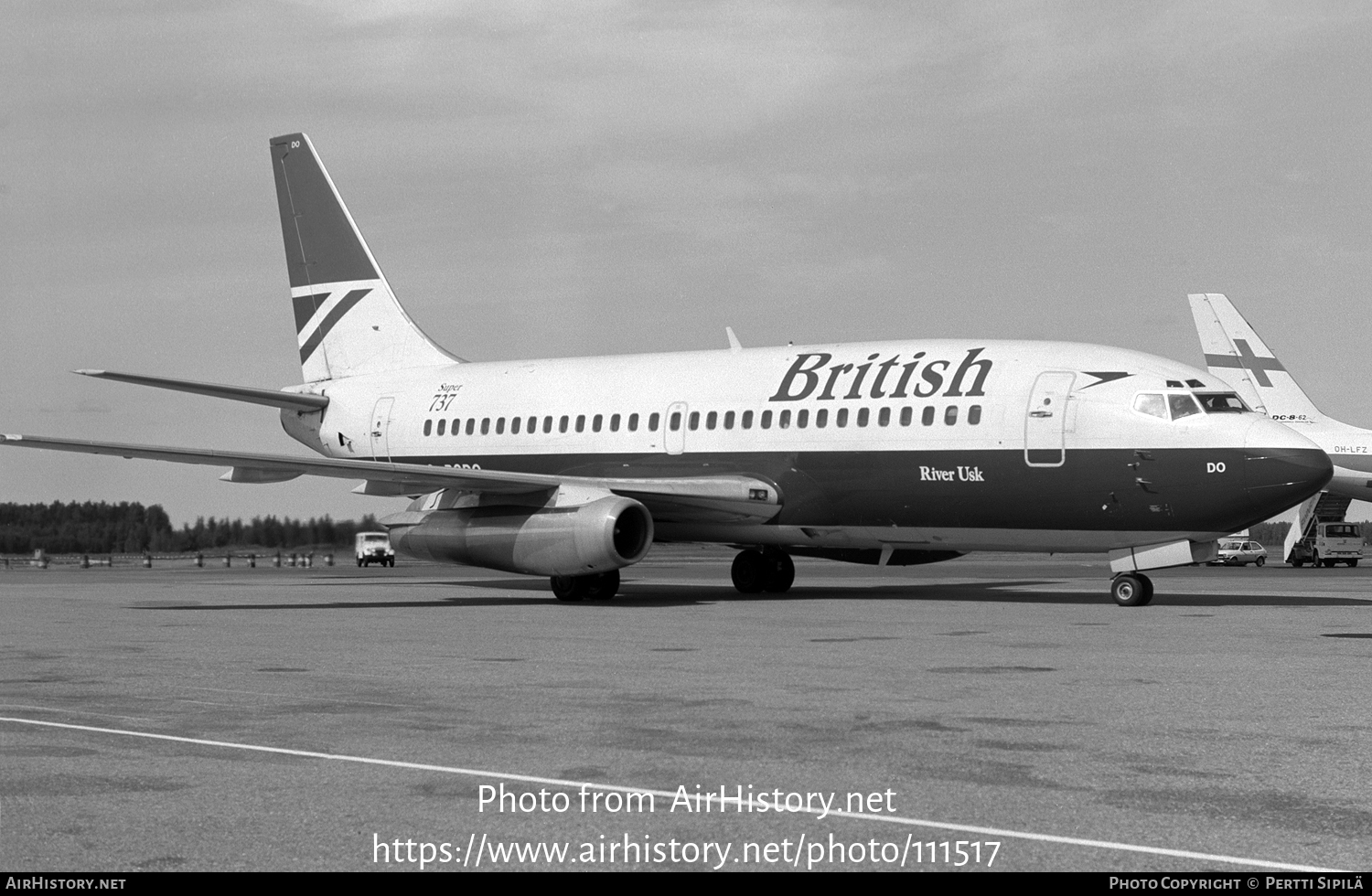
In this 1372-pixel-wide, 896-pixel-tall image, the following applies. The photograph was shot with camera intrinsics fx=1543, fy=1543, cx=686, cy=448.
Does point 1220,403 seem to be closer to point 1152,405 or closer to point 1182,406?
point 1182,406

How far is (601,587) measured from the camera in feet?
90.2

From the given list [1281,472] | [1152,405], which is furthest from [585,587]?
[1281,472]

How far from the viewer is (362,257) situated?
36.4 meters

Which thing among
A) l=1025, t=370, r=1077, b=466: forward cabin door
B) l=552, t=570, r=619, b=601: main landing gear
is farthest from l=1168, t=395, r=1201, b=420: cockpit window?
l=552, t=570, r=619, b=601: main landing gear

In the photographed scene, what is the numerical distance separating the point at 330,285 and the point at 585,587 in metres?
13.1

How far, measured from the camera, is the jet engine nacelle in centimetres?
2527

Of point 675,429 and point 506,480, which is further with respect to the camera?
point 675,429

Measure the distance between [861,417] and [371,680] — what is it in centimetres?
1374

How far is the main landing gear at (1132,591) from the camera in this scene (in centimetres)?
2377

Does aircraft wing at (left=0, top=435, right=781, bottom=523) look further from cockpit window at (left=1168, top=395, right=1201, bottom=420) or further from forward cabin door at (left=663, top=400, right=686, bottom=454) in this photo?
cockpit window at (left=1168, top=395, right=1201, bottom=420)

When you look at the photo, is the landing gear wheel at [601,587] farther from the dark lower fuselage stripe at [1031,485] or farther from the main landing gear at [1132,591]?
the main landing gear at [1132,591]

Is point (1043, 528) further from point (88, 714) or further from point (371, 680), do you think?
point (88, 714)

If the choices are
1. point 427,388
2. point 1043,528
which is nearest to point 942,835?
point 1043,528

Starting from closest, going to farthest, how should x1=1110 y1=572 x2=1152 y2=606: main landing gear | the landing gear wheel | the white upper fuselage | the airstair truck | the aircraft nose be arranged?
1. the aircraft nose
2. the white upper fuselage
3. x1=1110 y1=572 x2=1152 y2=606: main landing gear
4. the landing gear wheel
5. the airstair truck
